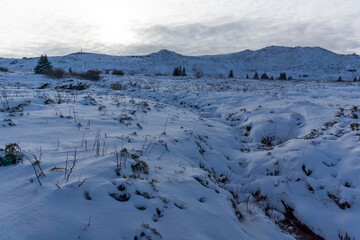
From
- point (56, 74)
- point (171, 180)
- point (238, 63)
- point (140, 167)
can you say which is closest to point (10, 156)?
point (140, 167)

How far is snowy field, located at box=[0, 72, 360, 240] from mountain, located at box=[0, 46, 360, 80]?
175ft

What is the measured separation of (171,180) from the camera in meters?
3.09

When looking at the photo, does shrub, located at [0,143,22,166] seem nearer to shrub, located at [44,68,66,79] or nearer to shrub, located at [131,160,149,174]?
shrub, located at [131,160,149,174]

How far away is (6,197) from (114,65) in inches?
2638

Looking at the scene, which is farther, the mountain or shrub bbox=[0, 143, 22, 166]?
the mountain

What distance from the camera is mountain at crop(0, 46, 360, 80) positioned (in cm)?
6117

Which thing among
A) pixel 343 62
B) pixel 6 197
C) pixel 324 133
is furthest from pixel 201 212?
pixel 343 62

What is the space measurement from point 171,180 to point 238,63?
97.1 meters

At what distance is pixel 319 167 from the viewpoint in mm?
4297

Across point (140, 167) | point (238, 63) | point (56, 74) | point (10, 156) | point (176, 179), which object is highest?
point (238, 63)

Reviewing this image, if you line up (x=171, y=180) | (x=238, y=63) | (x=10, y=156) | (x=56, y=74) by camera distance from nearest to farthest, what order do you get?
(x=10, y=156), (x=171, y=180), (x=56, y=74), (x=238, y=63)

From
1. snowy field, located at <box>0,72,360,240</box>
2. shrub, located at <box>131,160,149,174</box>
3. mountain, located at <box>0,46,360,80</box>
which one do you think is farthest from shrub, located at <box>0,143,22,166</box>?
mountain, located at <box>0,46,360,80</box>

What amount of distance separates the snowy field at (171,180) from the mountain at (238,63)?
5348cm

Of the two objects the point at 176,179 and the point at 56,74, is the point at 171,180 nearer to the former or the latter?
the point at 176,179
